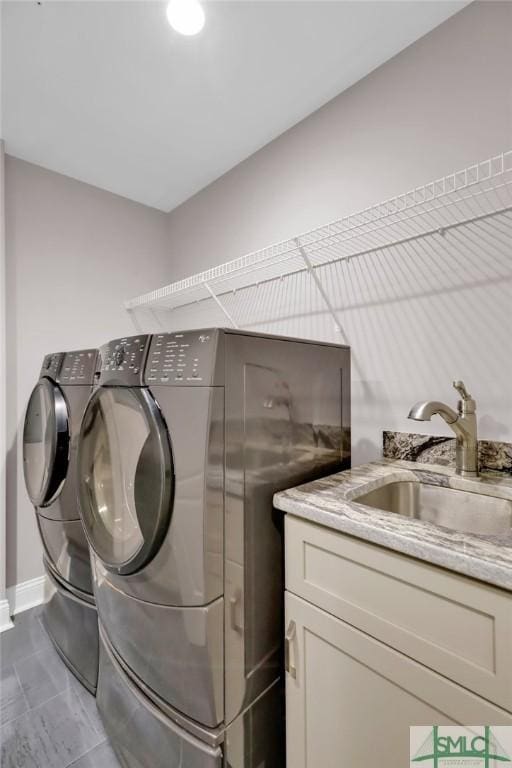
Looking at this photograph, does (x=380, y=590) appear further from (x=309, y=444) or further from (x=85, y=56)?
(x=85, y=56)

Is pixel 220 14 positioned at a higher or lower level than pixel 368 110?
higher

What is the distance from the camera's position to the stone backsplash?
123 centimetres

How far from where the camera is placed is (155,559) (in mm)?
1008

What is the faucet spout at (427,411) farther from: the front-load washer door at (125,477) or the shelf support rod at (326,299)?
the front-load washer door at (125,477)

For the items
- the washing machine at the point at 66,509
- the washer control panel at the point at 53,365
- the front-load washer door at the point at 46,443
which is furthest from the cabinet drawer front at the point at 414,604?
the washer control panel at the point at 53,365

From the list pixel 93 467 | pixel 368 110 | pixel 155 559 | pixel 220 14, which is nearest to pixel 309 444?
pixel 155 559

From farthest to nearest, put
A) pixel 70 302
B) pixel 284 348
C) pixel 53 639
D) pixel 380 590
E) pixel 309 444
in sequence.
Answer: pixel 70 302 < pixel 53 639 < pixel 309 444 < pixel 284 348 < pixel 380 590

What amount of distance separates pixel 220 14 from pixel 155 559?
79.0 inches

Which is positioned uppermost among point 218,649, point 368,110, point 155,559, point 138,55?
point 138,55

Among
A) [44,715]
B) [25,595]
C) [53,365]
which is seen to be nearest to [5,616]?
[25,595]

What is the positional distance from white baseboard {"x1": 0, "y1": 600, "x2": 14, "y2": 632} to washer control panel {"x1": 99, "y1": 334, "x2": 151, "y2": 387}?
68.0 inches

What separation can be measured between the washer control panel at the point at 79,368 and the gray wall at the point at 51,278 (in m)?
0.69

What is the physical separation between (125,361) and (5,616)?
76.0 inches

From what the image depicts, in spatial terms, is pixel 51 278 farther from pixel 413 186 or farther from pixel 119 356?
pixel 413 186
